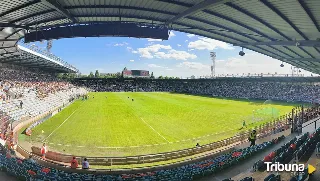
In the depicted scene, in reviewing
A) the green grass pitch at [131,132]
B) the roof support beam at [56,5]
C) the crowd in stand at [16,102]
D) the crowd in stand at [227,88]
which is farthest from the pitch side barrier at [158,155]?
the crowd in stand at [227,88]

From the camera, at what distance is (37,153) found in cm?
1892

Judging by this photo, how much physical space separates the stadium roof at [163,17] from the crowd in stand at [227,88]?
1952 inches

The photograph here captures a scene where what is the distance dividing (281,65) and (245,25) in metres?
20.1

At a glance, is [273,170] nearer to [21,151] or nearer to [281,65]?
[21,151]

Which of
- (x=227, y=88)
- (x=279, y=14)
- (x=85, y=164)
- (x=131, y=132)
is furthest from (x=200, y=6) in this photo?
(x=227, y=88)

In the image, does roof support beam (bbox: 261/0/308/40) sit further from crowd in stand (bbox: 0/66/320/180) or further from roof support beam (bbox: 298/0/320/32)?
crowd in stand (bbox: 0/66/320/180)

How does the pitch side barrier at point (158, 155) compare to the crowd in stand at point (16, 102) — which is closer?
the pitch side barrier at point (158, 155)

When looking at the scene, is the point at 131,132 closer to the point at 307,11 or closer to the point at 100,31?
the point at 100,31

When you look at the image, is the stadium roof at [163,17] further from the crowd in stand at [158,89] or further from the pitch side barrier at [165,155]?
the crowd in stand at [158,89]

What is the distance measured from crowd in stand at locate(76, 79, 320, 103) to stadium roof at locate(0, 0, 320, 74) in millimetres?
49582

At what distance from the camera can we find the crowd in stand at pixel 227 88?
6819cm

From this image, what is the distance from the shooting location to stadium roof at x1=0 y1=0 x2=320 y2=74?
53.2 feet

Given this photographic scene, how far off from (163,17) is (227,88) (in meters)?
74.4

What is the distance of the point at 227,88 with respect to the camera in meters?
90.6
